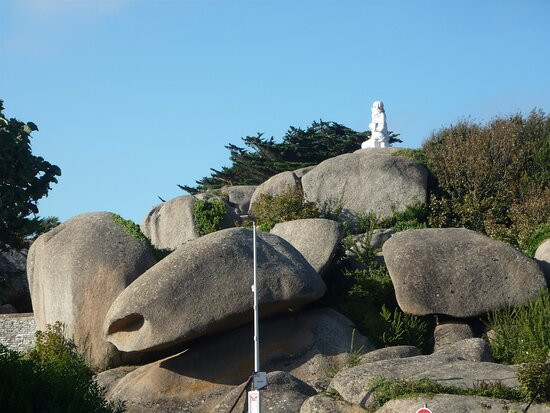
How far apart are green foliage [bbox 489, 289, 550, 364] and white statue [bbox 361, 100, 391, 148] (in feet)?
57.2

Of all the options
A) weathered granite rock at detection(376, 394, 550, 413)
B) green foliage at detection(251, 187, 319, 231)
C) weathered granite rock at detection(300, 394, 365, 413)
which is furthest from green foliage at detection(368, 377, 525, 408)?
green foliage at detection(251, 187, 319, 231)

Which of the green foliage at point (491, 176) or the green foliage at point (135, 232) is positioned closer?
the green foliage at point (135, 232)

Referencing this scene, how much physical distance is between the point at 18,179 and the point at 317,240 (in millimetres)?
11575

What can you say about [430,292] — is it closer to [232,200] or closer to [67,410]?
[67,410]

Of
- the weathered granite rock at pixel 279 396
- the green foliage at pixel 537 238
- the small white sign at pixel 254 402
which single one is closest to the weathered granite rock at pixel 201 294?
the weathered granite rock at pixel 279 396

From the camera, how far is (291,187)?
38625 mm

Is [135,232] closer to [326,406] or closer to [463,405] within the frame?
[326,406]

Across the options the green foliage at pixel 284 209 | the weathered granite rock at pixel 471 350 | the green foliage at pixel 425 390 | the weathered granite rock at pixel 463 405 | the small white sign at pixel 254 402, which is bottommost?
the weathered granite rock at pixel 463 405

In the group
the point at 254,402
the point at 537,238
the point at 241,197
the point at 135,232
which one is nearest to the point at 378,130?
the point at 241,197

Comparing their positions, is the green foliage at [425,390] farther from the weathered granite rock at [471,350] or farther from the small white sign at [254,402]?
the weathered granite rock at [471,350]

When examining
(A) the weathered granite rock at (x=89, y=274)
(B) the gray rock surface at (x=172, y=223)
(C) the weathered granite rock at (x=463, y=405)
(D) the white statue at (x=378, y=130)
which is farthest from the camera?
(D) the white statue at (x=378, y=130)

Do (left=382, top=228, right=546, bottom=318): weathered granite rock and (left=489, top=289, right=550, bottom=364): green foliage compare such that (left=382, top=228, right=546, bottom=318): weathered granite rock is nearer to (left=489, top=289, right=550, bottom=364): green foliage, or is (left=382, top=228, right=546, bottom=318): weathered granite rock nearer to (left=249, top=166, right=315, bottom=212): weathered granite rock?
(left=489, top=289, right=550, bottom=364): green foliage

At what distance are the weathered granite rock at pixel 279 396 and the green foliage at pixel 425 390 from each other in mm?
2182

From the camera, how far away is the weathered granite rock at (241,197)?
41156mm
